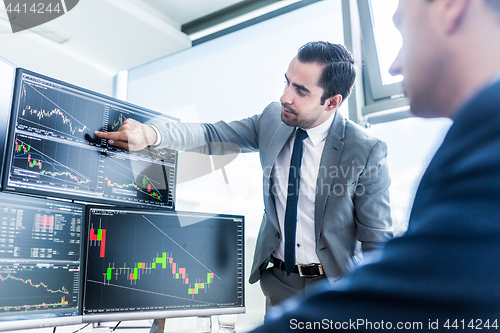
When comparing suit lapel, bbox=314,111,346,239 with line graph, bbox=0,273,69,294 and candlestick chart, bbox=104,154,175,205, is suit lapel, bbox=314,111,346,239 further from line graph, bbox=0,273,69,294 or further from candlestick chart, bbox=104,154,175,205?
line graph, bbox=0,273,69,294

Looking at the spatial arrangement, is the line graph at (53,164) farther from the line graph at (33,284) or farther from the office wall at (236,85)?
the office wall at (236,85)

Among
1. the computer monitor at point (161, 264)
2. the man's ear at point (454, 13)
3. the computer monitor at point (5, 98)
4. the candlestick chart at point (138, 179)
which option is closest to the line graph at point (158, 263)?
the computer monitor at point (161, 264)

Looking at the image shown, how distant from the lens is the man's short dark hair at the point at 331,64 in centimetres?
171

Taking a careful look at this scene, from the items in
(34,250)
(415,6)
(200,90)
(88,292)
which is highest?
(200,90)

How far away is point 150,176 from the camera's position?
1.54 metres

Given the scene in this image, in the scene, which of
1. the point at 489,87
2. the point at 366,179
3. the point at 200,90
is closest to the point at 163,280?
→ the point at 366,179

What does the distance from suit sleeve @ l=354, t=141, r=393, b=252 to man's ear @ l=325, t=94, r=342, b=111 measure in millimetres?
296

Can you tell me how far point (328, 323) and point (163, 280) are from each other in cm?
121

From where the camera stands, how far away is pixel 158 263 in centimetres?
141

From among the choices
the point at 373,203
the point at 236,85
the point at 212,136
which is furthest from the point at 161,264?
the point at 236,85

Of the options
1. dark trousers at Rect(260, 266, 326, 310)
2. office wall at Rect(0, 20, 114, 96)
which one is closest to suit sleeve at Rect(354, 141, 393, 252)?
dark trousers at Rect(260, 266, 326, 310)

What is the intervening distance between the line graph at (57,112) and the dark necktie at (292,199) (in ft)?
2.54

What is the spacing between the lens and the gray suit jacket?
4.73ft

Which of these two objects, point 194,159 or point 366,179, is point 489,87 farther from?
point 194,159
